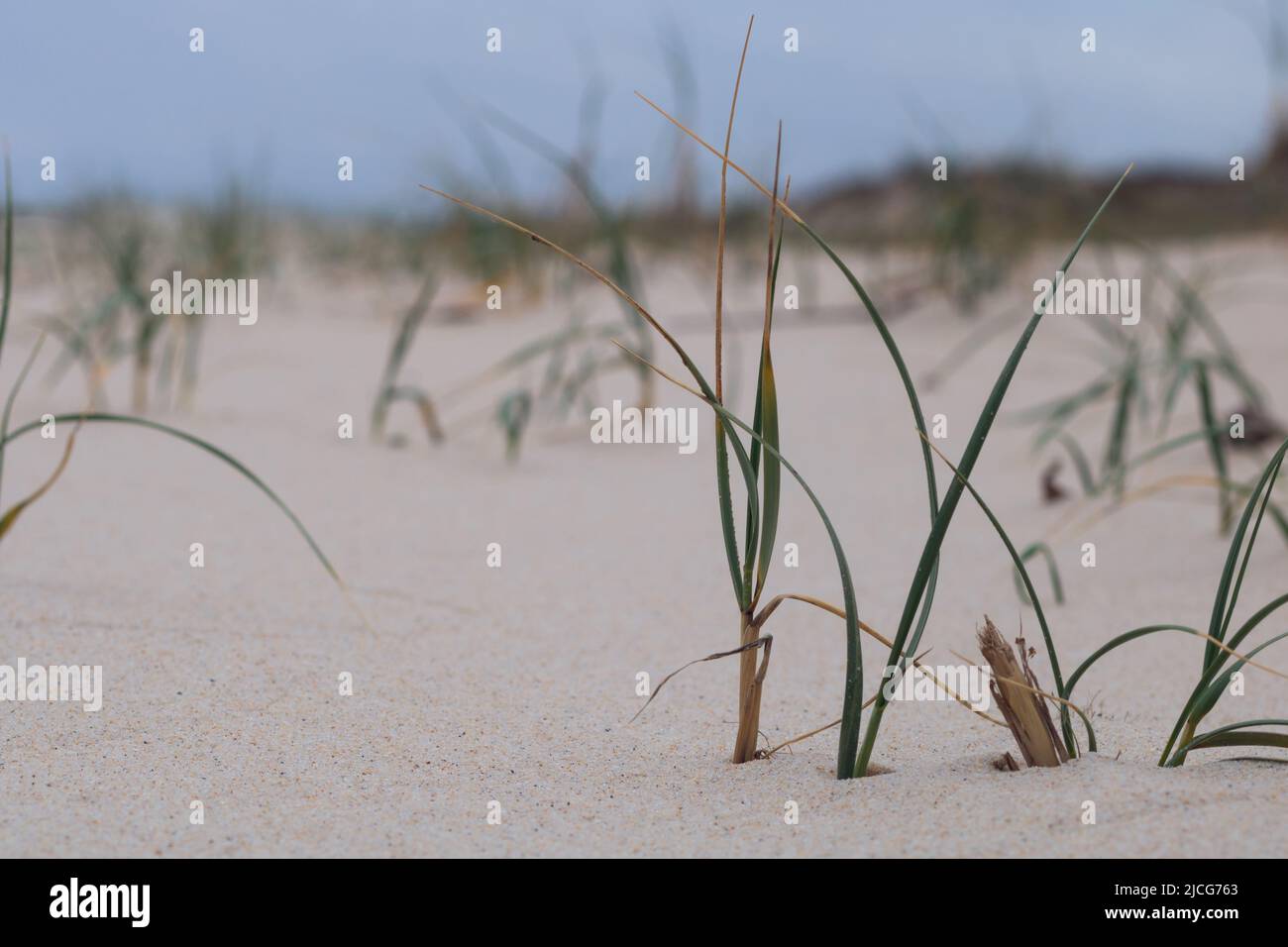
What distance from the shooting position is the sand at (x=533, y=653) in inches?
40.0

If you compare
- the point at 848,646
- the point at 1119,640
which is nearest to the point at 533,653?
the point at 848,646

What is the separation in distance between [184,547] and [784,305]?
3.34 metres

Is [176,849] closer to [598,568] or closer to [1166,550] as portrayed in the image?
[598,568]

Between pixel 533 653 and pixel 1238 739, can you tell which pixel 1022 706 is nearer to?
pixel 1238 739

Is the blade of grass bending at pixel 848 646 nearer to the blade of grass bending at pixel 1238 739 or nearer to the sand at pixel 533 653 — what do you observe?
the sand at pixel 533 653

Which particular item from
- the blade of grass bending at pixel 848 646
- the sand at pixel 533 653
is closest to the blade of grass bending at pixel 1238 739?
the sand at pixel 533 653

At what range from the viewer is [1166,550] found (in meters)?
2.12

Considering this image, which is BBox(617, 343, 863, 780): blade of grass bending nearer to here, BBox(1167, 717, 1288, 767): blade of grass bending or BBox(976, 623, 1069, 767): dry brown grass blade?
BBox(976, 623, 1069, 767): dry brown grass blade

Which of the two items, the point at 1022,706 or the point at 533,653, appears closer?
the point at 1022,706

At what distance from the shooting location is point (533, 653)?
157cm

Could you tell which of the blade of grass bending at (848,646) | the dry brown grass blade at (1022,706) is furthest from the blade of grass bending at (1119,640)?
the blade of grass bending at (848,646)

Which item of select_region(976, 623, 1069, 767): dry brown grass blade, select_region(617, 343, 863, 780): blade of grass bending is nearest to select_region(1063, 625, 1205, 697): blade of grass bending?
select_region(976, 623, 1069, 767): dry brown grass blade

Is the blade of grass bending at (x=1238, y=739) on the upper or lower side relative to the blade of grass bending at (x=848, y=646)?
lower
